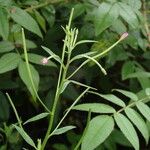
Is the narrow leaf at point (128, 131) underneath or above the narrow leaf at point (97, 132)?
above

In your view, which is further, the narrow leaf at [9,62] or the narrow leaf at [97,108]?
the narrow leaf at [9,62]

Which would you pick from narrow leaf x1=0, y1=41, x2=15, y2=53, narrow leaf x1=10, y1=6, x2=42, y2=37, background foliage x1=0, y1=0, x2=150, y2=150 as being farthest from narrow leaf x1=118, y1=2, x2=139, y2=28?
narrow leaf x1=0, y1=41, x2=15, y2=53

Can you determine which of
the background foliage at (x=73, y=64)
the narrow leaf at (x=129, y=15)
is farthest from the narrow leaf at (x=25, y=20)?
the narrow leaf at (x=129, y=15)

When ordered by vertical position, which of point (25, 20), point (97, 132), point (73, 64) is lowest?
point (73, 64)

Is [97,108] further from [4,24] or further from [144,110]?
[4,24]

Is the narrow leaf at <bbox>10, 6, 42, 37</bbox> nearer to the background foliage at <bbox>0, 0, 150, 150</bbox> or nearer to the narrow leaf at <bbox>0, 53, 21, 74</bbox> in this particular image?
the background foliage at <bbox>0, 0, 150, 150</bbox>

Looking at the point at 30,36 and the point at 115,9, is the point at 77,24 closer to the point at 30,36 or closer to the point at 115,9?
the point at 30,36

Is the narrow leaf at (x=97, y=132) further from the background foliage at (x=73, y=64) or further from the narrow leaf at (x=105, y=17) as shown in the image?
the narrow leaf at (x=105, y=17)

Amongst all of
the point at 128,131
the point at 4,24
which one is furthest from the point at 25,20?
the point at 128,131
